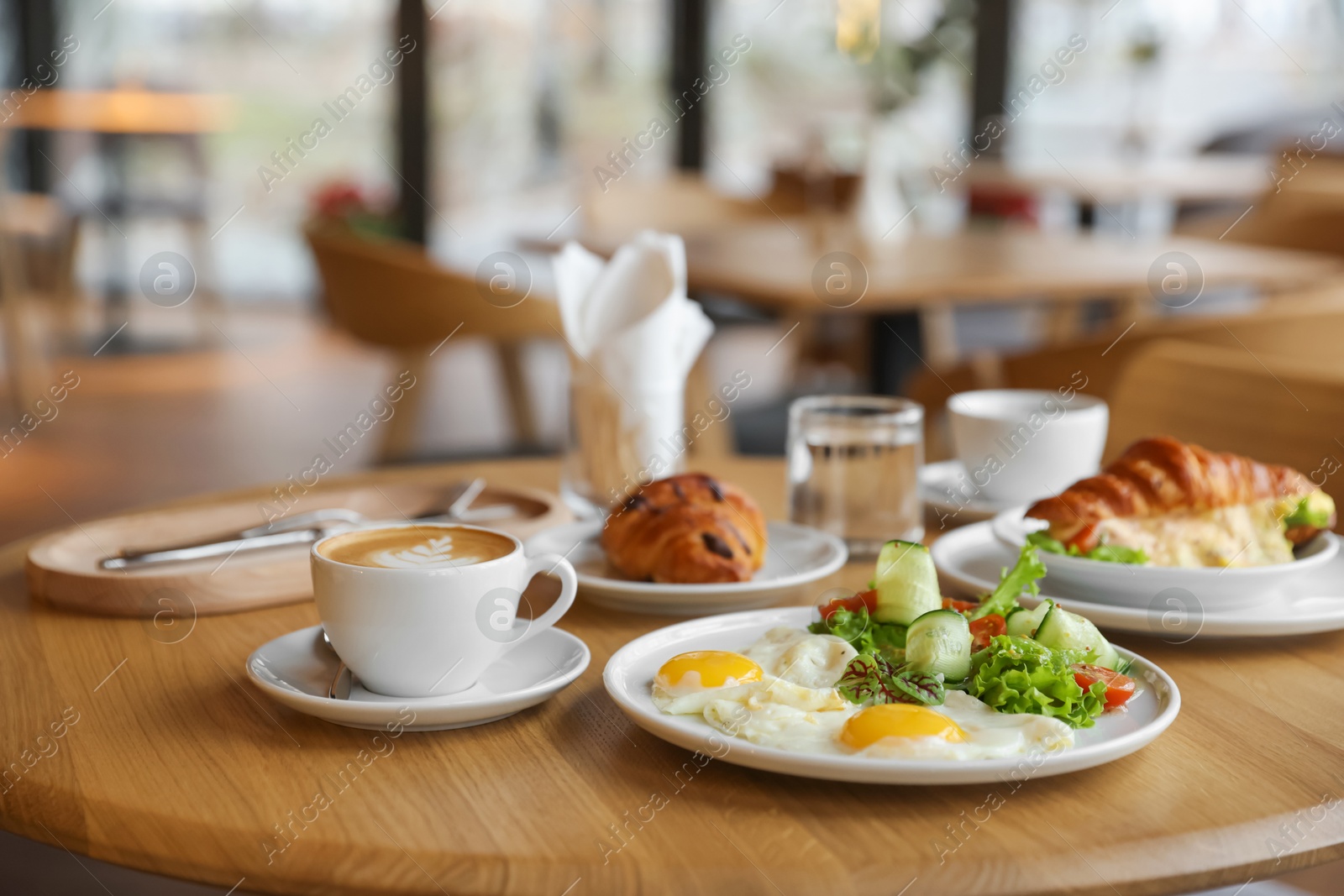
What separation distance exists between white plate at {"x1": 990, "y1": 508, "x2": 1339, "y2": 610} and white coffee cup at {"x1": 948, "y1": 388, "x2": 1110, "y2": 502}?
234 millimetres

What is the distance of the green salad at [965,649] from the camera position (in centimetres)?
75

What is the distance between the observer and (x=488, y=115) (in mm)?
7367

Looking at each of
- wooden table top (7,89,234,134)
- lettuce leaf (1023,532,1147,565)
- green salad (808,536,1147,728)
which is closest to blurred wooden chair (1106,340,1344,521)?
lettuce leaf (1023,532,1147,565)

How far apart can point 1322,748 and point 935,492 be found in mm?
584

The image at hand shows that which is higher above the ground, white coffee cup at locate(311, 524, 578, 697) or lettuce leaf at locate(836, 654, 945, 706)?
white coffee cup at locate(311, 524, 578, 697)

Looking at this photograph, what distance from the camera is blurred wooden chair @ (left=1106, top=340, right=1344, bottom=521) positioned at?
1.53 m

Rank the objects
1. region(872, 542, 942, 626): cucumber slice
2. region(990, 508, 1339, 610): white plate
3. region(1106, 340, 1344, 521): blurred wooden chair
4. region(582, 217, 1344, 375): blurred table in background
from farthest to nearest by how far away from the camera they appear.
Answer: region(582, 217, 1344, 375): blurred table in background, region(1106, 340, 1344, 521): blurred wooden chair, region(990, 508, 1339, 610): white plate, region(872, 542, 942, 626): cucumber slice

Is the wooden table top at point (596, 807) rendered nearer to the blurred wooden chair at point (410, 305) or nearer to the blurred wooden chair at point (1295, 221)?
the blurred wooden chair at point (410, 305)

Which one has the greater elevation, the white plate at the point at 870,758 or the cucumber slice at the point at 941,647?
the cucumber slice at the point at 941,647

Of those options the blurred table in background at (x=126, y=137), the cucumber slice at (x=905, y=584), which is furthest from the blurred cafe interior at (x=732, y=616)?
the blurred table in background at (x=126, y=137)

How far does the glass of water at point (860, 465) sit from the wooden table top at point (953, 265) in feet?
4.66

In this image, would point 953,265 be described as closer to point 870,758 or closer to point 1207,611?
point 1207,611

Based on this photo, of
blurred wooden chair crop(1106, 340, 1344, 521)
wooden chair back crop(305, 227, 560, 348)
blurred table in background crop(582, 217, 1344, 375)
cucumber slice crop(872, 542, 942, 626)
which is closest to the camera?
cucumber slice crop(872, 542, 942, 626)

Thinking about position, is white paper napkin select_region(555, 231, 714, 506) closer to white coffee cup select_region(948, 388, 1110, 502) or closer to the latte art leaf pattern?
white coffee cup select_region(948, 388, 1110, 502)
